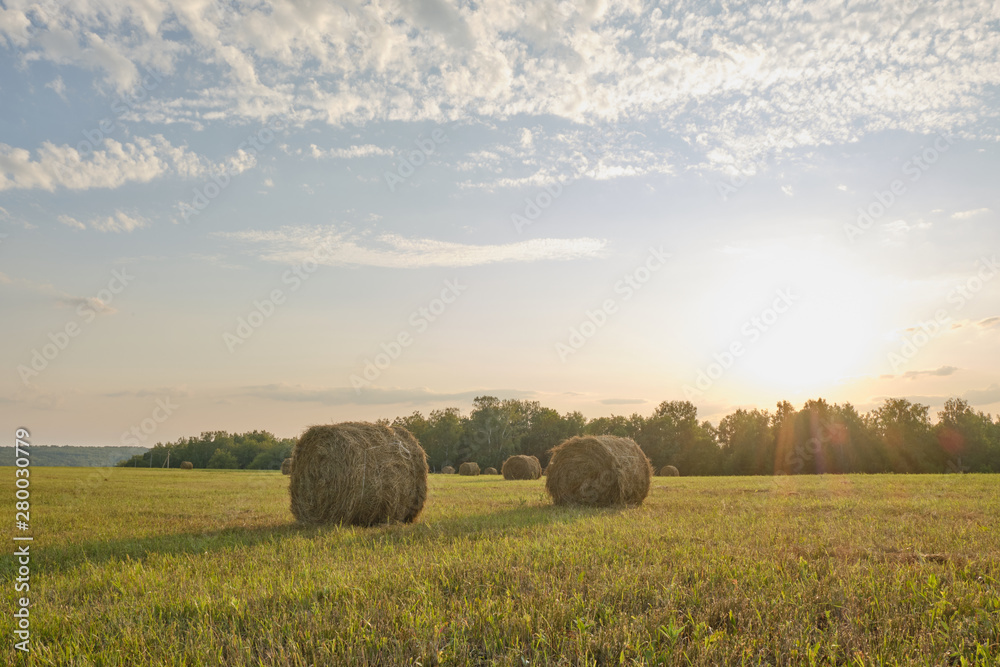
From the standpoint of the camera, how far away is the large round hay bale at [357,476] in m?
11.1

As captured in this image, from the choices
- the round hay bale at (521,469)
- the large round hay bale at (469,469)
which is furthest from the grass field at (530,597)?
the large round hay bale at (469,469)

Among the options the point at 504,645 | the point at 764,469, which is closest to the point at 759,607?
the point at 504,645

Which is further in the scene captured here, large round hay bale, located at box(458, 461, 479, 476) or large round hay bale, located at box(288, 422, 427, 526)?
large round hay bale, located at box(458, 461, 479, 476)

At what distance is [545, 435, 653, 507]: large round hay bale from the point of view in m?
14.6

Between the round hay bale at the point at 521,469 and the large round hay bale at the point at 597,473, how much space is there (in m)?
19.4

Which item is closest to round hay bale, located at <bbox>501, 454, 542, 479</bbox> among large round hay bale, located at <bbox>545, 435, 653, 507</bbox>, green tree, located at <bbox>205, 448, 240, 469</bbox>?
large round hay bale, located at <bbox>545, 435, 653, 507</bbox>

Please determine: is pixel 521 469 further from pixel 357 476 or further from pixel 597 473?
pixel 357 476

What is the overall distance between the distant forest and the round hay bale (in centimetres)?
2903

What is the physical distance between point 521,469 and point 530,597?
1224 inches

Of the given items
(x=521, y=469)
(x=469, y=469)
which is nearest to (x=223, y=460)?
(x=469, y=469)

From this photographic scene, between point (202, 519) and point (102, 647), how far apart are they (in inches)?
328

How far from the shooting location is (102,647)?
4117 millimetres

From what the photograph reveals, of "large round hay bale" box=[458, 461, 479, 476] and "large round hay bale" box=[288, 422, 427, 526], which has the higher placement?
"large round hay bale" box=[288, 422, 427, 526]

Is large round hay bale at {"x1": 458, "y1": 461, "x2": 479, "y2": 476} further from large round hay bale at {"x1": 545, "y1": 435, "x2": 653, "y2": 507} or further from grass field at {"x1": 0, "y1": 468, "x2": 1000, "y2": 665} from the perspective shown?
grass field at {"x1": 0, "y1": 468, "x2": 1000, "y2": 665}
